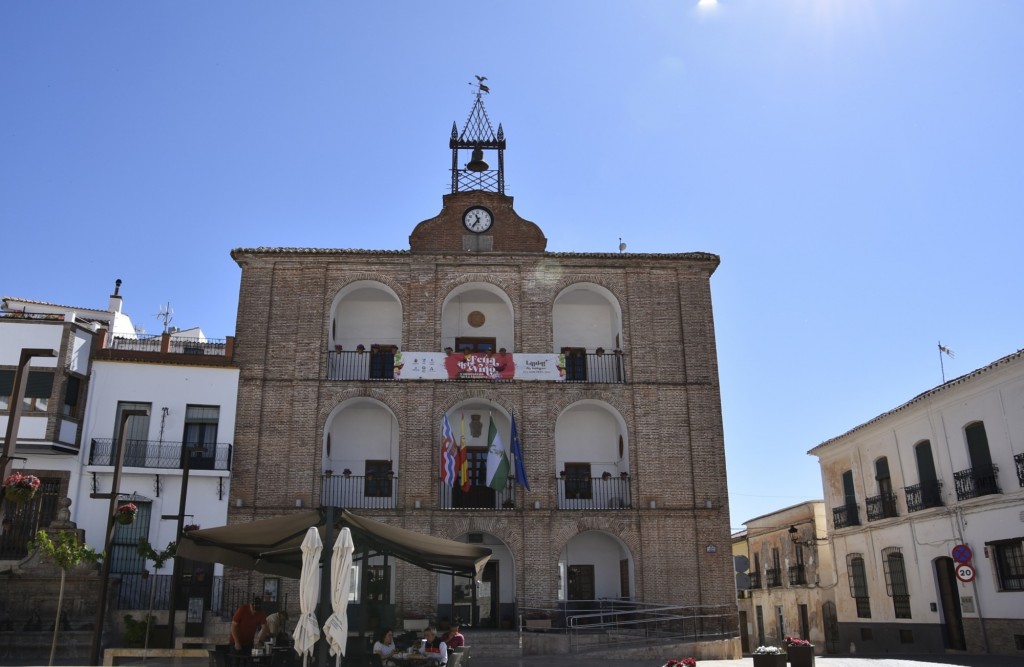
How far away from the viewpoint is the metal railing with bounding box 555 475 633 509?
82.4 feet

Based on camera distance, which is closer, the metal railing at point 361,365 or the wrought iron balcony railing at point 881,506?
the metal railing at point 361,365

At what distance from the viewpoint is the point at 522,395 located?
2525cm

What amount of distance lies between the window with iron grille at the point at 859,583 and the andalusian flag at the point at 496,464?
13684 mm

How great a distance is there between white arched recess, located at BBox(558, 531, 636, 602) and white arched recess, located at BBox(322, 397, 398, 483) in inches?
235

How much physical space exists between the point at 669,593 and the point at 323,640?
14855mm

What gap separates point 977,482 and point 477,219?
16236 mm

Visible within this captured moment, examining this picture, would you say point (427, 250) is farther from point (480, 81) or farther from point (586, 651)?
point (586, 651)

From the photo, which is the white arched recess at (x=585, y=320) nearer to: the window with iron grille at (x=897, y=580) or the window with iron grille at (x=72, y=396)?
the window with iron grille at (x=897, y=580)

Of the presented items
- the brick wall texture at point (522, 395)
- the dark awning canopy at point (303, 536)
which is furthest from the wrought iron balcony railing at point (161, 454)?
the dark awning canopy at point (303, 536)

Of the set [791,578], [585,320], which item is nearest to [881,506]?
[791,578]

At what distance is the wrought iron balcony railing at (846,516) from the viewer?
1164 inches

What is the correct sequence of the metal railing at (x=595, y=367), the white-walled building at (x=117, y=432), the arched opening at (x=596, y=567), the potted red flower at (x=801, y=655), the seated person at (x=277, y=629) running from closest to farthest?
the seated person at (x=277, y=629)
the potted red flower at (x=801, y=655)
the white-walled building at (x=117, y=432)
the arched opening at (x=596, y=567)
the metal railing at (x=595, y=367)

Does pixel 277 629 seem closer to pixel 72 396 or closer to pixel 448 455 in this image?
pixel 448 455

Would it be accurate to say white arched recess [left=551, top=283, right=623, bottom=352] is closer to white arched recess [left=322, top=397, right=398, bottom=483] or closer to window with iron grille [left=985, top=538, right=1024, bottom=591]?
white arched recess [left=322, top=397, right=398, bottom=483]
